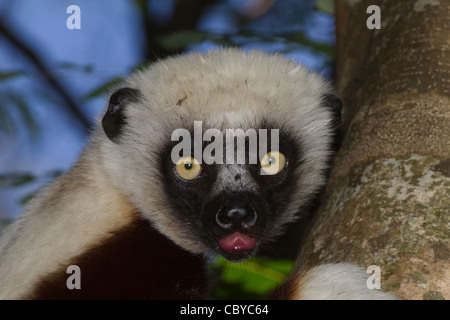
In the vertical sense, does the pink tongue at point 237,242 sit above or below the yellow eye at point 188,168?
below

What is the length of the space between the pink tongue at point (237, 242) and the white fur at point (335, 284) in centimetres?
41

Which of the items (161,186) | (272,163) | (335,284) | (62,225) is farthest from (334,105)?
(62,225)

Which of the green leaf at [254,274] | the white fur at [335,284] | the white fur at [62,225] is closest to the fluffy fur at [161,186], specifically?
the white fur at [62,225]

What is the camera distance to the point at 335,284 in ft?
6.28

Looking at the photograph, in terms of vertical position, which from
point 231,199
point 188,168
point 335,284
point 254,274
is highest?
point 188,168

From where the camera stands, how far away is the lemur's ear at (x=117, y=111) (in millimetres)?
2654

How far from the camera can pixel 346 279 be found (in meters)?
1.92

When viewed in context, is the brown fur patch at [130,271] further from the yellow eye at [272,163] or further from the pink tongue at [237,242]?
the yellow eye at [272,163]

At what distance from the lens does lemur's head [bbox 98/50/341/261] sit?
243 cm

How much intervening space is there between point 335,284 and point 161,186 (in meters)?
0.98

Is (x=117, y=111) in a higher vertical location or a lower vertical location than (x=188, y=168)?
higher

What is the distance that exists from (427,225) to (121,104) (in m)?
1.44

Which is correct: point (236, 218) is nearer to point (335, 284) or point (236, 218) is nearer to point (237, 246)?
point (237, 246)

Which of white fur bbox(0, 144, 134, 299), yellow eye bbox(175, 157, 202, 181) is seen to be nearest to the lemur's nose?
yellow eye bbox(175, 157, 202, 181)
